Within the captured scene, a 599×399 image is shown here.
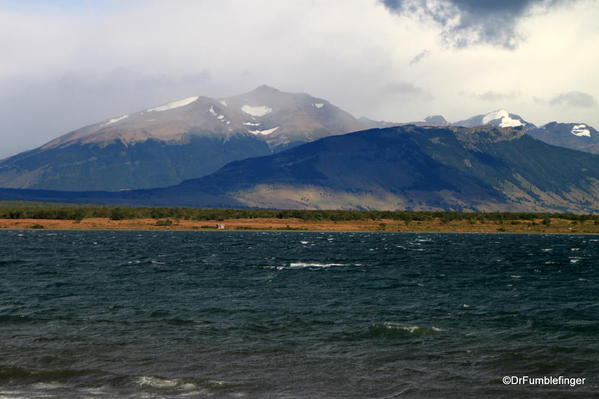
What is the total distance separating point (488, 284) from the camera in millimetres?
64500

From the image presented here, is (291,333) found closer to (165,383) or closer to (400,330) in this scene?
(400,330)

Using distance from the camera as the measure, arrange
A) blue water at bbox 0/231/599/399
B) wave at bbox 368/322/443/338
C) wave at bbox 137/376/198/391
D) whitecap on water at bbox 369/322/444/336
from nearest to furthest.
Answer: wave at bbox 137/376/198/391 → blue water at bbox 0/231/599/399 → wave at bbox 368/322/443/338 → whitecap on water at bbox 369/322/444/336

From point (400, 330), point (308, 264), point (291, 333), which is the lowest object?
point (308, 264)

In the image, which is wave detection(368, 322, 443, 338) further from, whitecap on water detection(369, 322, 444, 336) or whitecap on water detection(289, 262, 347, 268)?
whitecap on water detection(289, 262, 347, 268)

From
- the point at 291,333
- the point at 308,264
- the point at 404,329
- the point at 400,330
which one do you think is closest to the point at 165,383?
the point at 291,333

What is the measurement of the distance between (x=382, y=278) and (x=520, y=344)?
33986 millimetres

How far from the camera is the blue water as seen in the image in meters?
27.6

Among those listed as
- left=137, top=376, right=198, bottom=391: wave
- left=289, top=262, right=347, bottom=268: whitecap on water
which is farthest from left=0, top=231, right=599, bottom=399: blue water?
left=289, top=262, right=347, bottom=268: whitecap on water

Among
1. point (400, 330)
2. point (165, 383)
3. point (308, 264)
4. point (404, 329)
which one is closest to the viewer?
point (165, 383)

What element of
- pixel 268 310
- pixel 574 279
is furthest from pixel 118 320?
pixel 574 279

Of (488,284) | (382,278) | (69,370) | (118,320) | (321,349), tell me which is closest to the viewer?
(69,370)

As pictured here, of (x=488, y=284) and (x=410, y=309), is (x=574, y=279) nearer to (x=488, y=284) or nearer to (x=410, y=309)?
(x=488, y=284)

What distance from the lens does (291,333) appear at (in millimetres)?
38438

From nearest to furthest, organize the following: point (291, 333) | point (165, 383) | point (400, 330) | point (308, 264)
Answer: point (165, 383) < point (291, 333) < point (400, 330) < point (308, 264)
